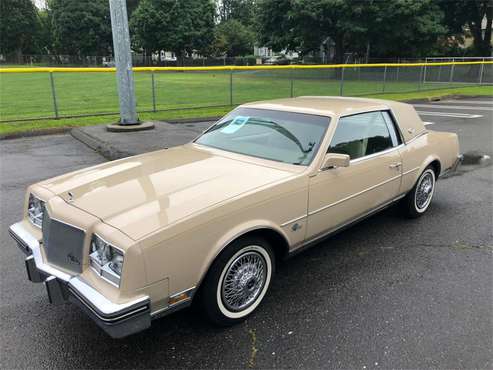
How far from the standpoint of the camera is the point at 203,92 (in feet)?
54.6

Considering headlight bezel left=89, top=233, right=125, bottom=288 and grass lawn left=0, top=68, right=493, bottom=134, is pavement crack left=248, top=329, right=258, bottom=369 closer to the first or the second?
headlight bezel left=89, top=233, right=125, bottom=288

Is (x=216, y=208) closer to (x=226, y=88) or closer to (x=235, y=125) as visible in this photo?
(x=235, y=125)

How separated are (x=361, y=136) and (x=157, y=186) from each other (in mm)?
2064

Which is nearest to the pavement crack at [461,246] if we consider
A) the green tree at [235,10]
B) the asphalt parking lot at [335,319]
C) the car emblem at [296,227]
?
the asphalt parking lot at [335,319]

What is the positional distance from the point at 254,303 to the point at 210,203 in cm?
89

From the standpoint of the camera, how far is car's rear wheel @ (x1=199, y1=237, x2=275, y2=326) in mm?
2684

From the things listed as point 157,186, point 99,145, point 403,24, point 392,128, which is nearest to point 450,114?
point 392,128

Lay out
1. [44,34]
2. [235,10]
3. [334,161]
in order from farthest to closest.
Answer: [235,10] < [44,34] < [334,161]

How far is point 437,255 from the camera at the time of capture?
395 centimetres

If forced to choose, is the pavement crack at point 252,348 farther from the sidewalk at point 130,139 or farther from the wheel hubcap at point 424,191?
the sidewalk at point 130,139

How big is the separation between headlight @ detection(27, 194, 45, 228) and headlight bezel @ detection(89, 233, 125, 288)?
73 cm

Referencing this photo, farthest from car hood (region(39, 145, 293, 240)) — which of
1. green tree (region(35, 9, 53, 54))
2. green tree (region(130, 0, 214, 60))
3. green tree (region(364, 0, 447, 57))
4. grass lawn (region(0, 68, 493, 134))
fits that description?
green tree (region(35, 9, 53, 54))

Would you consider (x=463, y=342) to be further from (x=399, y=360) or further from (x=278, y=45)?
(x=278, y=45)

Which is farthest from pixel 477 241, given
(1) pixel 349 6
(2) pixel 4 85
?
(1) pixel 349 6
